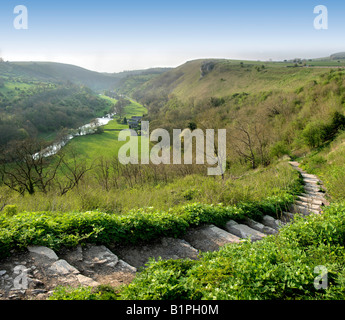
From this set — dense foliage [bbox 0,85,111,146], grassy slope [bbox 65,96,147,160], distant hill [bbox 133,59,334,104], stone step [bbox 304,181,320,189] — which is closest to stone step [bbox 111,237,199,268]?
A: stone step [bbox 304,181,320,189]

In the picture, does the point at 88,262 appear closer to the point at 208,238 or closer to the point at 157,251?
the point at 157,251

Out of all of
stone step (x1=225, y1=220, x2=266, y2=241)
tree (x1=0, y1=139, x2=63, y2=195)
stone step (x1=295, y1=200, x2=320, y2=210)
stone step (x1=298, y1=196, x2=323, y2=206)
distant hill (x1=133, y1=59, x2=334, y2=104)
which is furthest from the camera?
distant hill (x1=133, y1=59, x2=334, y2=104)

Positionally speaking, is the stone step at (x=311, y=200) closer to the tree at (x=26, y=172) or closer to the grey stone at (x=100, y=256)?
the grey stone at (x=100, y=256)

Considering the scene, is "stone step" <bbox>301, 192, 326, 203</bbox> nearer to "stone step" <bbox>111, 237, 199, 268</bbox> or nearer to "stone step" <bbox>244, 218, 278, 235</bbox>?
"stone step" <bbox>244, 218, 278, 235</bbox>

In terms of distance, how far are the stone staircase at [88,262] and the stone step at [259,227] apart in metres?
0.53

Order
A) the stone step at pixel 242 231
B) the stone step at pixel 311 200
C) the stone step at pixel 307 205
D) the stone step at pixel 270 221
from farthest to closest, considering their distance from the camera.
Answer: the stone step at pixel 311 200 → the stone step at pixel 307 205 → the stone step at pixel 270 221 → the stone step at pixel 242 231

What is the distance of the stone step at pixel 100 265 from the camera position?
401cm

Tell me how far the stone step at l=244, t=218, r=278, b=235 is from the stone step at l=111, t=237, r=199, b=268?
250 centimetres

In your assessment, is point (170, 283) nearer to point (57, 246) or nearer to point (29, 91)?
point (57, 246)

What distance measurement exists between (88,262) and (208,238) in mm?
2962

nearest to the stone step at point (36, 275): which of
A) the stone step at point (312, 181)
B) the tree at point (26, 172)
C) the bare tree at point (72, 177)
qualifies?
the stone step at point (312, 181)

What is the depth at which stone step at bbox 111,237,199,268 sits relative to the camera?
16.0ft

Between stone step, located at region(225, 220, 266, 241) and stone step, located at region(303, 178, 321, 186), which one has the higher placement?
stone step, located at region(225, 220, 266, 241)

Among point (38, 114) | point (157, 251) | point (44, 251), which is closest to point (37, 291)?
point (44, 251)
